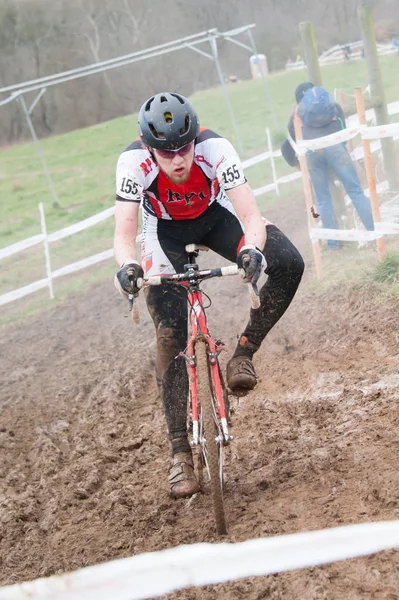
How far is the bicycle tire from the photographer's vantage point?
13.5 ft

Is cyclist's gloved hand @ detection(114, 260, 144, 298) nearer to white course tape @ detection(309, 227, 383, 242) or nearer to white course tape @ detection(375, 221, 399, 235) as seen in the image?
white course tape @ detection(375, 221, 399, 235)

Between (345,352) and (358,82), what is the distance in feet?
62.2

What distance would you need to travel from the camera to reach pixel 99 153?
954 inches

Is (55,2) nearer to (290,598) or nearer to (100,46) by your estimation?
(100,46)

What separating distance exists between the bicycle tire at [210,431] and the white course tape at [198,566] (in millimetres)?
1155

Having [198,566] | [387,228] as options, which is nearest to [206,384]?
[198,566]

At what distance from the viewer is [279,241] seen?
5.09 meters

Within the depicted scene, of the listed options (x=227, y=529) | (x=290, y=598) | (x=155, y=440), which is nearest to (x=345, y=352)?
(x=155, y=440)

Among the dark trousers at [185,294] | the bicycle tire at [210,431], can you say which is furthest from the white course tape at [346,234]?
the bicycle tire at [210,431]

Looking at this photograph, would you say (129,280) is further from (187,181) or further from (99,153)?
(99,153)

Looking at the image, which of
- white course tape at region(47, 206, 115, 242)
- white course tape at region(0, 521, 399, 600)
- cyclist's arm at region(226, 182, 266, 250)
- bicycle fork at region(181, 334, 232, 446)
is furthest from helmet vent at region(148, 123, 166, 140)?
white course tape at region(47, 206, 115, 242)

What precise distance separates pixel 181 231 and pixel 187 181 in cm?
41

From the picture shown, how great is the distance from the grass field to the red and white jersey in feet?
47.1

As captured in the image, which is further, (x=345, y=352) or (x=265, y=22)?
(x=265, y=22)
